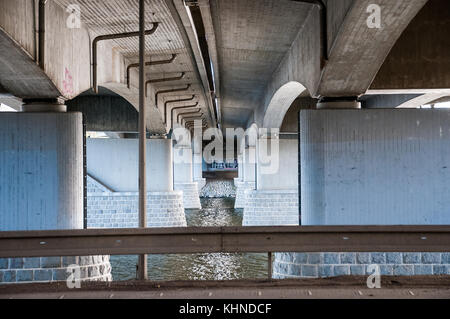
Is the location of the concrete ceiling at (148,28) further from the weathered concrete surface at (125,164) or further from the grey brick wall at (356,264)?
the grey brick wall at (356,264)

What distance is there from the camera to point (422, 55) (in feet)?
40.6

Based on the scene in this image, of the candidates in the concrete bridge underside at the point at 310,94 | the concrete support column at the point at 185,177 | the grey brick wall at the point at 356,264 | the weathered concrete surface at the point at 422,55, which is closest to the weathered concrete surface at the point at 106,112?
the concrete bridge underside at the point at 310,94

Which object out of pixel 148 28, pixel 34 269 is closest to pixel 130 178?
pixel 148 28

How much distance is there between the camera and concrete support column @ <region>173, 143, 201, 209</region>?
41.0 m

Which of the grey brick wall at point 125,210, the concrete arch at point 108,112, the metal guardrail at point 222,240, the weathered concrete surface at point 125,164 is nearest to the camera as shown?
the metal guardrail at point 222,240

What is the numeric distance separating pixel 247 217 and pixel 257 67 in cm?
973

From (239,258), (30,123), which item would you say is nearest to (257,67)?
(239,258)

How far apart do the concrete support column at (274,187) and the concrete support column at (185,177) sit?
13.6 meters

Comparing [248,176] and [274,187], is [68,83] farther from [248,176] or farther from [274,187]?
[248,176]

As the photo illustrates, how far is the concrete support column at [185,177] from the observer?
1614 inches

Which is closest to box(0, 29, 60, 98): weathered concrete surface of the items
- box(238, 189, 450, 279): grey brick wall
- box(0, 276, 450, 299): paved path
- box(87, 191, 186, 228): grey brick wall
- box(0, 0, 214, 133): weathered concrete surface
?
box(0, 0, 214, 133): weathered concrete surface

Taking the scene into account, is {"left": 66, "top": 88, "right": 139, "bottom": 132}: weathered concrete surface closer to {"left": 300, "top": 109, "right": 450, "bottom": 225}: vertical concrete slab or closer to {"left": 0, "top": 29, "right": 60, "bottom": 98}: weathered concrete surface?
{"left": 0, "top": 29, "right": 60, "bottom": 98}: weathered concrete surface

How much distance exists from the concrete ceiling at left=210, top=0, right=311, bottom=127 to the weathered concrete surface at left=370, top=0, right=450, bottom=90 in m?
2.43
